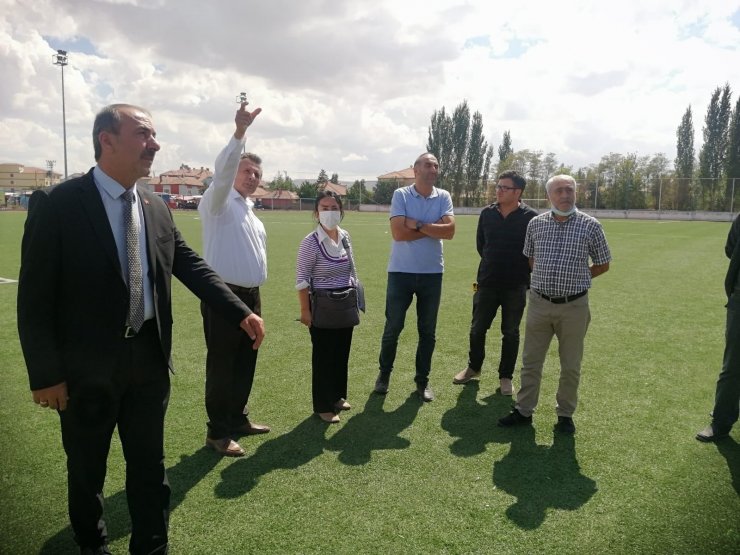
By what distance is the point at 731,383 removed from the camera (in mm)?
4074

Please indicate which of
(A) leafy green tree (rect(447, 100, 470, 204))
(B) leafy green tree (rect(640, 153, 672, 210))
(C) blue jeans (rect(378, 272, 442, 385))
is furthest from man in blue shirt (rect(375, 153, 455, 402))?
→ (A) leafy green tree (rect(447, 100, 470, 204))

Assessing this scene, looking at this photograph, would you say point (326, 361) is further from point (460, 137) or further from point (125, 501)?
point (460, 137)

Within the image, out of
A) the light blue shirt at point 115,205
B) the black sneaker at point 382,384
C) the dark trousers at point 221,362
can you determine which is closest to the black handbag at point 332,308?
the dark trousers at point 221,362

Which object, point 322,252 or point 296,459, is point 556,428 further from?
point 322,252

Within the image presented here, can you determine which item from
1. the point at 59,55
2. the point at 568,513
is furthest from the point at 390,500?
the point at 59,55

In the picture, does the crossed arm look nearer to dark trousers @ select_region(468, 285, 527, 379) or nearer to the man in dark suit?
dark trousers @ select_region(468, 285, 527, 379)

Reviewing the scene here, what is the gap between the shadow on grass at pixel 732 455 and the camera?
348cm

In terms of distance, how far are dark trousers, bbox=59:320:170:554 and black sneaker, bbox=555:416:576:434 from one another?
3036mm

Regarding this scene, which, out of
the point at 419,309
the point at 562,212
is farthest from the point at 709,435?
the point at 419,309

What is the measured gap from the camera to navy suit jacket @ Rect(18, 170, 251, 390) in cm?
222

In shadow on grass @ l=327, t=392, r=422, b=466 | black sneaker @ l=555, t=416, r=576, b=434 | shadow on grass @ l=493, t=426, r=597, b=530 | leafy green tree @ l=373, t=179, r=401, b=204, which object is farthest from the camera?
leafy green tree @ l=373, t=179, r=401, b=204

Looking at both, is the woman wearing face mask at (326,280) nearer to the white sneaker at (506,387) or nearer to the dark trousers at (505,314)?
the dark trousers at (505,314)

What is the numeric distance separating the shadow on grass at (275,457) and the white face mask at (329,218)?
5.41 ft

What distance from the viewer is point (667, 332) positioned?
24.2ft
